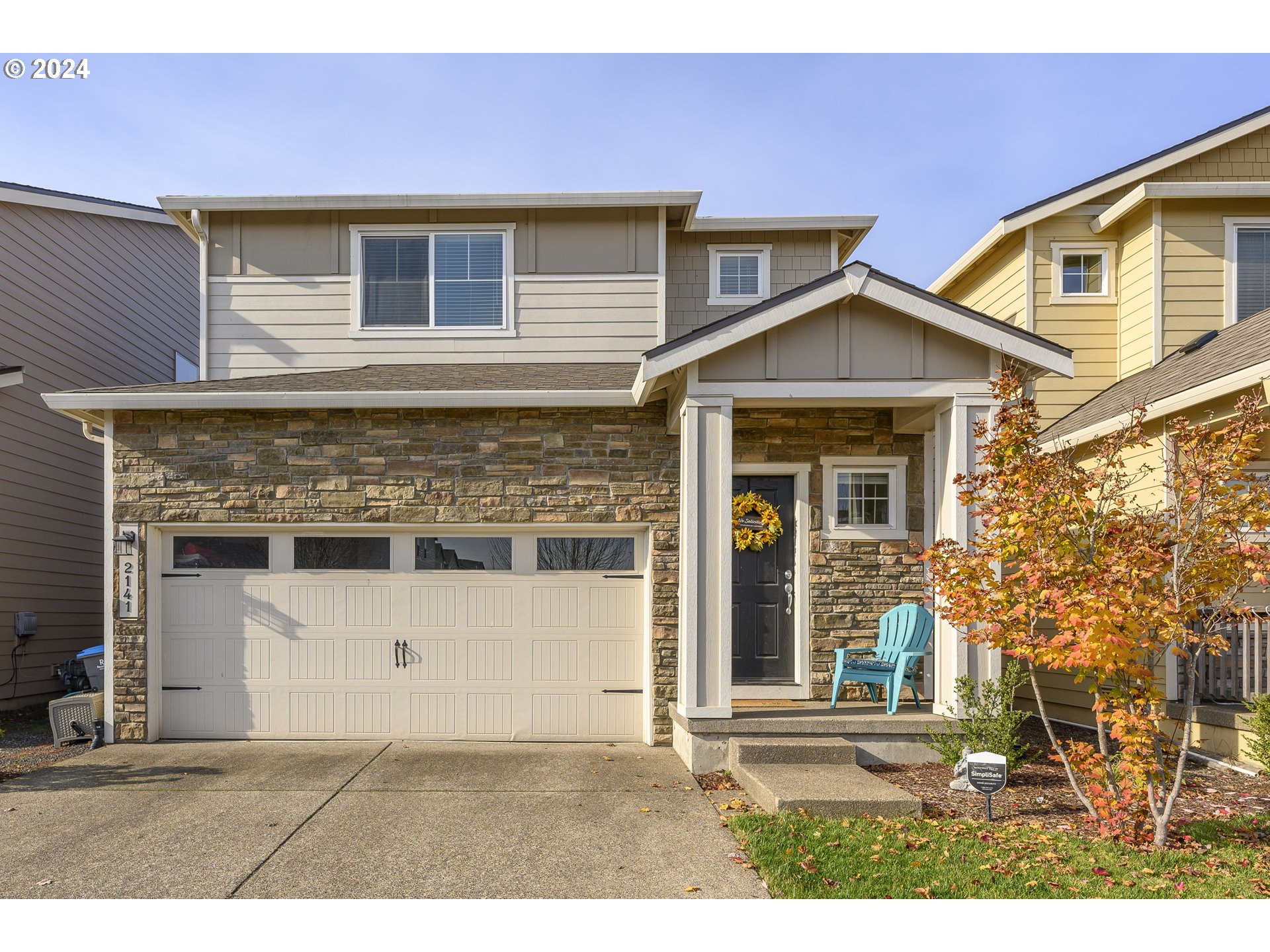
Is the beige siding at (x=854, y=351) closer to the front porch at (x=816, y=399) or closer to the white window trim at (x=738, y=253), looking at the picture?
the front porch at (x=816, y=399)

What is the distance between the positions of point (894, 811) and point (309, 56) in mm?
7205

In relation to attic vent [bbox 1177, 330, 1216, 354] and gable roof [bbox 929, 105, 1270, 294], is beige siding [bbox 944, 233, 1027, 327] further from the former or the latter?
attic vent [bbox 1177, 330, 1216, 354]

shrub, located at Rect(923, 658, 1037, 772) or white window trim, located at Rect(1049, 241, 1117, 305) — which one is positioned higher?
white window trim, located at Rect(1049, 241, 1117, 305)

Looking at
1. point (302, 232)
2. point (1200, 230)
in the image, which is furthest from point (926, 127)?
point (302, 232)

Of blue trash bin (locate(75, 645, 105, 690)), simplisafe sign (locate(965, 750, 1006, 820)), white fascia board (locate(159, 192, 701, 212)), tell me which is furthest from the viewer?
white fascia board (locate(159, 192, 701, 212))

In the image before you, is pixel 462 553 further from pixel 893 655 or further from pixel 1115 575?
pixel 1115 575

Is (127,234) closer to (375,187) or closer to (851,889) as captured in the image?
(375,187)

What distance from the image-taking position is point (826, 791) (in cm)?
539

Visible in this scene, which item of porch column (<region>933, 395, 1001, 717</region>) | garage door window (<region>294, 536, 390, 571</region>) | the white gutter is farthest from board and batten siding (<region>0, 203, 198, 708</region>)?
porch column (<region>933, 395, 1001, 717</region>)

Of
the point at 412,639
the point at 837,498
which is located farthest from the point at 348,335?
the point at 837,498

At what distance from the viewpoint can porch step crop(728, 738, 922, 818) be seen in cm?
520

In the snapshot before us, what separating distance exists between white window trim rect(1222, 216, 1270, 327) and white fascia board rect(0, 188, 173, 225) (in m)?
13.5

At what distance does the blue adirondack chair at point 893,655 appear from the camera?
682 cm

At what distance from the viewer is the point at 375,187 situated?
30.8ft
